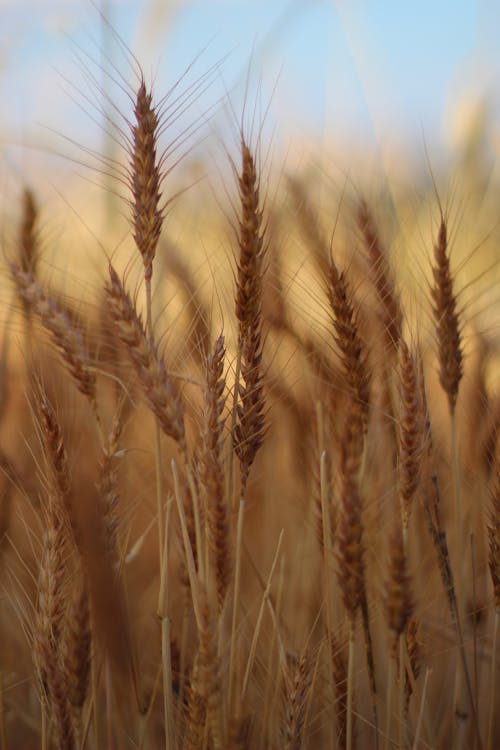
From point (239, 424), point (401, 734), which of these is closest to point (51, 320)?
point (239, 424)

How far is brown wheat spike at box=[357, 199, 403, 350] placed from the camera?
1.31 m

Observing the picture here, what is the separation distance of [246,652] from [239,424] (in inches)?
20.2

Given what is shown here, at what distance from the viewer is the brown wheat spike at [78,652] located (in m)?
0.94

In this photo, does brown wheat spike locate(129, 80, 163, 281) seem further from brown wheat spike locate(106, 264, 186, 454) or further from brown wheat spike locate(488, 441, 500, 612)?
brown wheat spike locate(488, 441, 500, 612)

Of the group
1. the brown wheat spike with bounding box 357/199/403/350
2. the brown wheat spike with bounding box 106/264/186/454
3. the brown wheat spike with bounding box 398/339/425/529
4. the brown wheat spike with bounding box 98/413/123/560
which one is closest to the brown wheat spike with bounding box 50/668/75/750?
the brown wheat spike with bounding box 98/413/123/560

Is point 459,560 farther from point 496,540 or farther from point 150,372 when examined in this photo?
point 150,372

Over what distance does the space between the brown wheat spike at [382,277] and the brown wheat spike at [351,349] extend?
0.12m

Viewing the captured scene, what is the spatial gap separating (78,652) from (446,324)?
58 cm

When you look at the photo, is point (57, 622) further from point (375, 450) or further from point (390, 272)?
point (390, 272)

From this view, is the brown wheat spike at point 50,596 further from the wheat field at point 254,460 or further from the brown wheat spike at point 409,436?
the brown wheat spike at point 409,436

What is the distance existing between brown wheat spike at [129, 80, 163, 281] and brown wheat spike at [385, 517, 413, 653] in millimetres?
408

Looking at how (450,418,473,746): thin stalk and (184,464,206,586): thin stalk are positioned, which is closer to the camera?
(184,464,206,586): thin stalk

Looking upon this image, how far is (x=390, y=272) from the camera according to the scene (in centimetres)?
134

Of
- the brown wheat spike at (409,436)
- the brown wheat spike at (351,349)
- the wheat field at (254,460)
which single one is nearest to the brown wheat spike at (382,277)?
the wheat field at (254,460)
